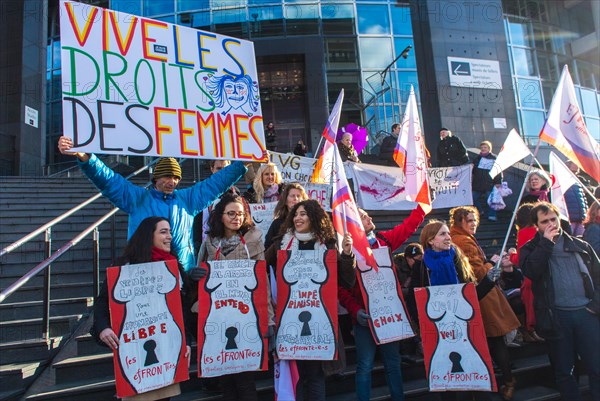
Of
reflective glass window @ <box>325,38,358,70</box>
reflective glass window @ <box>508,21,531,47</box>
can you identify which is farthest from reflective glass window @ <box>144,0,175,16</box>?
reflective glass window @ <box>508,21,531,47</box>

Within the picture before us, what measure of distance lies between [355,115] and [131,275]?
16.2m

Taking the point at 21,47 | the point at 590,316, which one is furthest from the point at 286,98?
the point at 590,316

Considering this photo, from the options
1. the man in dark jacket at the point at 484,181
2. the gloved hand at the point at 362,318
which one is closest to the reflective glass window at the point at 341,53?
the man in dark jacket at the point at 484,181

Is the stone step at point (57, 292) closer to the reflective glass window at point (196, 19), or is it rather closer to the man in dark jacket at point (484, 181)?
the man in dark jacket at point (484, 181)

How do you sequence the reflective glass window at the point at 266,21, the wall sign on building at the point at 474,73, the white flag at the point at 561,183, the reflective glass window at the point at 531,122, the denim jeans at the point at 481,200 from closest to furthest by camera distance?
the white flag at the point at 561,183
the denim jeans at the point at 481,200
the wall sign on building at the point at 474,73
the reflective glass window at the point at 266,21
the reflective glass window at the point at 531,122

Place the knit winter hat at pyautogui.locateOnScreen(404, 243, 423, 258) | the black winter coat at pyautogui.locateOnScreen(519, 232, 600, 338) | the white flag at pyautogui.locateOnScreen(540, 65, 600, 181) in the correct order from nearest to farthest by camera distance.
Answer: the black winter coat at pyautogui.locateOnScreen(519, 232, 600, 338) → the white flag at pyautogui.locateOnScreen(540, 65, 600, 181) → the knit winter hat at pyautogui.locateOnScreen(404, 243, 423, 258)

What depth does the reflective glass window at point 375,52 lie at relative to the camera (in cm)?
1881

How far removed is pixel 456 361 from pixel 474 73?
1414 centimetres

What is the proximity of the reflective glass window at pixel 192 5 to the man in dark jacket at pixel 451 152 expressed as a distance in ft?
40.6

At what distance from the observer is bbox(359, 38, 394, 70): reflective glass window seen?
61.7ft

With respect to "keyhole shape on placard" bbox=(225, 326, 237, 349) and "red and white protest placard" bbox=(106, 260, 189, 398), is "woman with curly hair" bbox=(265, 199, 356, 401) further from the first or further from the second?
"red and white protest placard" bbox=(106, 260, 189, 398)

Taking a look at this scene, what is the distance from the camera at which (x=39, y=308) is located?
4941 mm

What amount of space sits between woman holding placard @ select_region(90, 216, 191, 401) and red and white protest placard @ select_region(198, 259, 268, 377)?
0.15 meters

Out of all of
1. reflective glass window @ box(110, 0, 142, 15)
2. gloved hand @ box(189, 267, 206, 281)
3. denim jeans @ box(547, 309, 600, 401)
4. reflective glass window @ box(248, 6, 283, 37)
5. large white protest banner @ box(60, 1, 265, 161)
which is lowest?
denim jeans @ box(547, 309, 600, 401)
